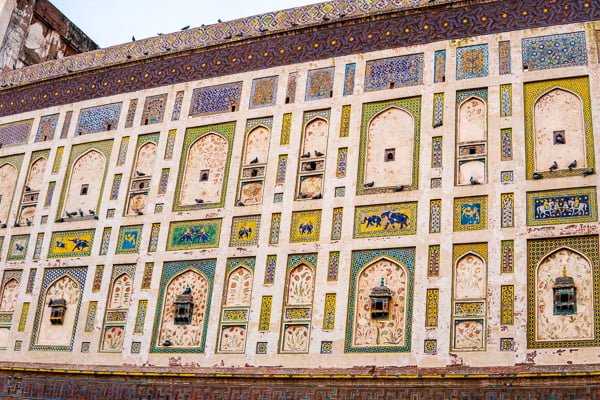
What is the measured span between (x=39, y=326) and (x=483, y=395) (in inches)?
266

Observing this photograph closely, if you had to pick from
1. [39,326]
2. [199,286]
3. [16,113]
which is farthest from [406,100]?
[16,113]

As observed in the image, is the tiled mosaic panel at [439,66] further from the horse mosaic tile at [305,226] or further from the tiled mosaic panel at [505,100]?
the horse mosaic tile at [305,226]

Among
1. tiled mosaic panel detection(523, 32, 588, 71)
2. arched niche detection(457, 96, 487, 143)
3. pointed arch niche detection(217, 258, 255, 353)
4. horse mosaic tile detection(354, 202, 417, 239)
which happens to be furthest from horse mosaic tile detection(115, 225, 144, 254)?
tiled mosaic panel detection(523, 32, 588, 71)

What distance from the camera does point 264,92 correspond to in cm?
1376

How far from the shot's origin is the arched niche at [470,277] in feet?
36.4

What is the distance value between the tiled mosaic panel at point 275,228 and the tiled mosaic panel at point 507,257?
10.0 feet

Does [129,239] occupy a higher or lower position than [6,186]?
lower

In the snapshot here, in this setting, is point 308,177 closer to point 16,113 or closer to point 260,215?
point 260,215

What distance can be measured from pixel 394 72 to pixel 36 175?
6.24 meters

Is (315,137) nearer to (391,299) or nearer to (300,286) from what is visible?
(300,286)

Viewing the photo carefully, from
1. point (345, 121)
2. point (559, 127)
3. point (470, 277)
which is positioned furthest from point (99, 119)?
point (559, 127)

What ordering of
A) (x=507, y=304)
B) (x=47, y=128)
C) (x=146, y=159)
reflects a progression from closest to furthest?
1. (x=507, y=304)
2. (x=146, y=159)
3. (x=47, y=128)

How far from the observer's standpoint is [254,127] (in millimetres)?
13594

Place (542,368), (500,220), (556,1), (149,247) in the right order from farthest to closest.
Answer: (149,247) → (556,1) → (500,220) → (542,368)
